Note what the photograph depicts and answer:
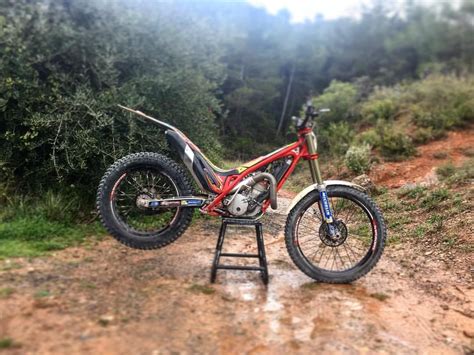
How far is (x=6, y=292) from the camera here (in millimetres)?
2631

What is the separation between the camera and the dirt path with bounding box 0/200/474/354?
7.63ft

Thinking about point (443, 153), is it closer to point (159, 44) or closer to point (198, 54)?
point (198, 54)

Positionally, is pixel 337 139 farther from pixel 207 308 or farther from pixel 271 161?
pixel 207 308

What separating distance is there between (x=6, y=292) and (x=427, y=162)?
24.5 ft

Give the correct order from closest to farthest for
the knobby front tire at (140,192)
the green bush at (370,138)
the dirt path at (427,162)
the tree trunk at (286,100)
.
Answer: the knobby front tire at (140,192)
the dirt path at (427,162)
the green bush at (370,138)
the tree trunk at (286,100)

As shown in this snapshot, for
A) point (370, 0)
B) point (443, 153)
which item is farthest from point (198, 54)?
point (370, 0)

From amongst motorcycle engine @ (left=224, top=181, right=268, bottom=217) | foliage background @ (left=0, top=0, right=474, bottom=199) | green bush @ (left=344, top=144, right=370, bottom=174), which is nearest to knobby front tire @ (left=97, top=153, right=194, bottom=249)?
motorcycle engine @ (left=224, top=181, right=268, bottom=217)

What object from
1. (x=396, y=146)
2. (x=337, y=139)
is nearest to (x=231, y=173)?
(x=396, y=146)

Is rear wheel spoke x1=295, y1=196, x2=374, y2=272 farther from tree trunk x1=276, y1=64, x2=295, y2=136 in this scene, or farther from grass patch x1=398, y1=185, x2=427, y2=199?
tree trunk x1=276, y1=64, x2=295, y2=136

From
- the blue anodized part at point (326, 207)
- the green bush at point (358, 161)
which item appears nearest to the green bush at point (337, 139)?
the green bush at point (358, 161)

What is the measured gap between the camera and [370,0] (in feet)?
96.4

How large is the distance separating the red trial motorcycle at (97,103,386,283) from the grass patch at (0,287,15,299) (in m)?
0.80

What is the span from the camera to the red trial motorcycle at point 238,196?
3326 millimetres

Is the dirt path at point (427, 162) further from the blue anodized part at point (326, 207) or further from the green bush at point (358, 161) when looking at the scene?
the blue anodized part at point (326, 207)
